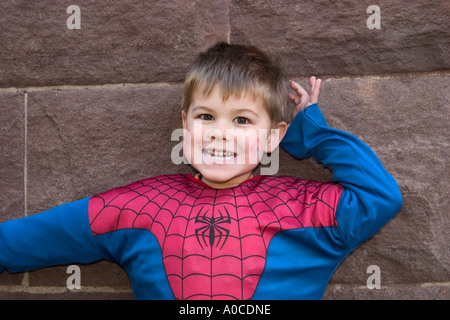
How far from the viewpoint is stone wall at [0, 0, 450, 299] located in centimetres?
164

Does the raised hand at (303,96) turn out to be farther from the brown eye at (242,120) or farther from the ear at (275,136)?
the brown eye at (242,120)

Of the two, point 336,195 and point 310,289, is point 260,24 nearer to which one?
point 336,195

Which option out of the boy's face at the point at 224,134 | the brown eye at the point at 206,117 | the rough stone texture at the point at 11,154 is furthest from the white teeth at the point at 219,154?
the rough stone texture at the point at 11,154

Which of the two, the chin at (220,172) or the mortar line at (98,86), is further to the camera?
the mortar line at (98,86)

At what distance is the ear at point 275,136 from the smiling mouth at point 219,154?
6.2 inches

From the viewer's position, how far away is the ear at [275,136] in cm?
155

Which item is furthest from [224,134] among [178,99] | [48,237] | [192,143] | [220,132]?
[48,237]

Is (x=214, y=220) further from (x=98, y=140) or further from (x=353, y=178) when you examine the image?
Answer: (x=98, y=140)

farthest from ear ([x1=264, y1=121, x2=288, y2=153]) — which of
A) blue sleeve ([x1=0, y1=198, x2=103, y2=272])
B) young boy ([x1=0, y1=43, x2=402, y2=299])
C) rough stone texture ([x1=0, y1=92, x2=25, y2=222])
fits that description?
rough stone texture ([x1=0, y1=92, x2=25, y2=222])

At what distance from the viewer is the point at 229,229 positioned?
1362 mm

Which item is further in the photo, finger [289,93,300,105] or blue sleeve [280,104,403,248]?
finger [289,93,300,105]

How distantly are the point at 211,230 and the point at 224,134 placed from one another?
301 mm

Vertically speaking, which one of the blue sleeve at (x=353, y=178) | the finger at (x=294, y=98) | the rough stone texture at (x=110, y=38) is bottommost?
the blue sleeve at (x=353, y=178)

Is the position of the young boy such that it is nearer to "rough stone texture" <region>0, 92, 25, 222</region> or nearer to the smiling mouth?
the smiling mouth
